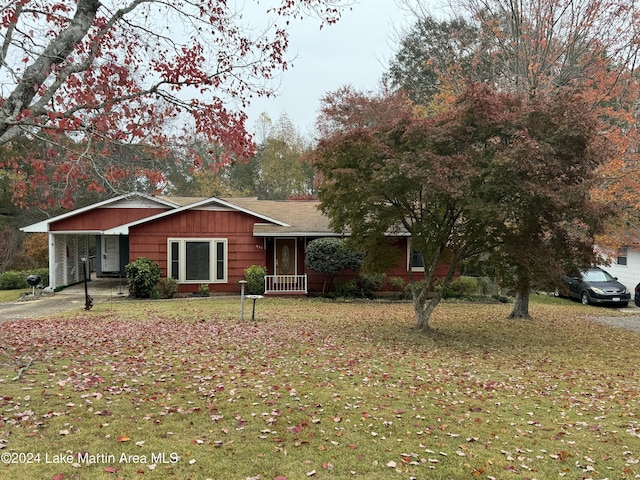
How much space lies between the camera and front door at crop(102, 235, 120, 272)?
2247 cm

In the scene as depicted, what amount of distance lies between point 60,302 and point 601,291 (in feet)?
67.5

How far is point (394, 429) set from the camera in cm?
464

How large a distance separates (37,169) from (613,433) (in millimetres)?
7953

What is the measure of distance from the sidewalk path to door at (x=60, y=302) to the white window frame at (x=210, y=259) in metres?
2.06

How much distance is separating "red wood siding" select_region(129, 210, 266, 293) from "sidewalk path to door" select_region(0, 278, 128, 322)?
195cm

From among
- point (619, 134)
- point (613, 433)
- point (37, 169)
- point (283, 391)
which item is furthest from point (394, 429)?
point (619, 134)

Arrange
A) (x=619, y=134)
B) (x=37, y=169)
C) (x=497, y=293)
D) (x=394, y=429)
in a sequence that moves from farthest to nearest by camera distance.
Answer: (x=497, y=293) → (x=619, y=134) → (x=37, y=169) → (x=394, y=429)

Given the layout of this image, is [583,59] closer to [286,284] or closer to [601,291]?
[601,291]

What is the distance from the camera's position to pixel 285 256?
19.2m

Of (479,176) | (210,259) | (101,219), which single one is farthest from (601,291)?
(101,219)

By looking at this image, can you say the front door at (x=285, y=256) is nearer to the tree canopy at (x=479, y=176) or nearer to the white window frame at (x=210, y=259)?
the white window frame at (x=210, y=259)

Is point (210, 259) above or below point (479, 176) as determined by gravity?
below

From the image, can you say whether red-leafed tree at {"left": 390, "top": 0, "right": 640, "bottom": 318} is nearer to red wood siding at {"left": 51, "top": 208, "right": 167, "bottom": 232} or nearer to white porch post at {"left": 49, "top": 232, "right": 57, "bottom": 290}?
red wood siding at {"left": 51, "top": 208, "right": 167, "bottom": 232}

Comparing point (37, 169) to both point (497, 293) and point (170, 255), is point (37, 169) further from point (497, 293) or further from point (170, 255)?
point (497, 293)
